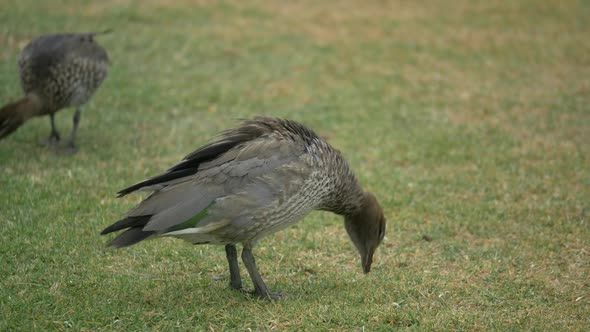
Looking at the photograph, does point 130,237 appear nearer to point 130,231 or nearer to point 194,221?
point 130,231

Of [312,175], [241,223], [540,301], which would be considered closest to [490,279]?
[540,301]

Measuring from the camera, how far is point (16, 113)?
7480 mm

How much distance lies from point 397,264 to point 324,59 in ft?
19.3

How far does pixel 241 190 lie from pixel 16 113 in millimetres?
3752

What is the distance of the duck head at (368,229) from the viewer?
18.6ft

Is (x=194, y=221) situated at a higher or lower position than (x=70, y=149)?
higher

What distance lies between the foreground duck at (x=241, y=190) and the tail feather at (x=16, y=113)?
10.5 ft

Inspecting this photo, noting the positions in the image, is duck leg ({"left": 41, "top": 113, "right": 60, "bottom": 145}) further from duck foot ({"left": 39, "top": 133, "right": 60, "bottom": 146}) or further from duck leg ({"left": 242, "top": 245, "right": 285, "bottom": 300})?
duck leg ({"left": 242, "top": 245, "right": 285, "bottom": 300})

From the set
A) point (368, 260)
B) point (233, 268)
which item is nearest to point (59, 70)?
point (233, 268)

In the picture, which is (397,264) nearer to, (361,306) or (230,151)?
(361,306)

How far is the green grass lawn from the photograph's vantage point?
5.00 metres

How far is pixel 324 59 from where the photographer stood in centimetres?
1127

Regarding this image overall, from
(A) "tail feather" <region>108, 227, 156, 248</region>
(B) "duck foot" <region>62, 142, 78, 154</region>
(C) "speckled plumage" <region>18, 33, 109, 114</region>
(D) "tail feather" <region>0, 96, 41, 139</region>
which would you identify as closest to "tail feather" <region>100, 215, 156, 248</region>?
(A) "tail feather" <region>108, 227, 156, 248</region>

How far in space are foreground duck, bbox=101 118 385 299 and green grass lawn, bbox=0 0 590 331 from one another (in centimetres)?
55
